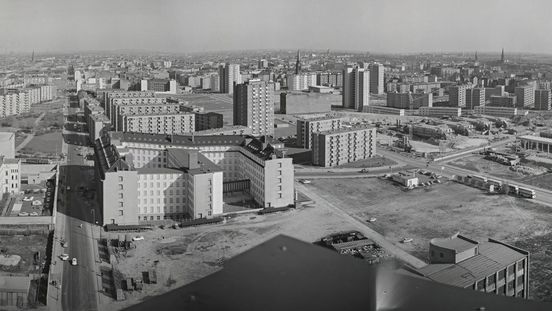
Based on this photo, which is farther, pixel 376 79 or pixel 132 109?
pixel 376 79

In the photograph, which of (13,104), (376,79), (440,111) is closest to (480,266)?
(440,111)

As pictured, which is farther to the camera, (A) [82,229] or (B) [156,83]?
(B) [156,83]

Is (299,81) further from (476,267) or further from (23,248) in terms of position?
(476,267)

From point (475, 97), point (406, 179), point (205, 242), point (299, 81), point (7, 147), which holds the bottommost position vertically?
point (205, 242)

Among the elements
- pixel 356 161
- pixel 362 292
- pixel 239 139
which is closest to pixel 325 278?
pixel 362 292

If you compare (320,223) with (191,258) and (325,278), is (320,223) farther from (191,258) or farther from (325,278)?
(325,278)

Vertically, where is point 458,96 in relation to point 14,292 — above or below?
above

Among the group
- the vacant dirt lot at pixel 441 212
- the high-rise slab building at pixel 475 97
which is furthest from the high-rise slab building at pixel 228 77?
the vacant dirt lot at pixel 441 212
